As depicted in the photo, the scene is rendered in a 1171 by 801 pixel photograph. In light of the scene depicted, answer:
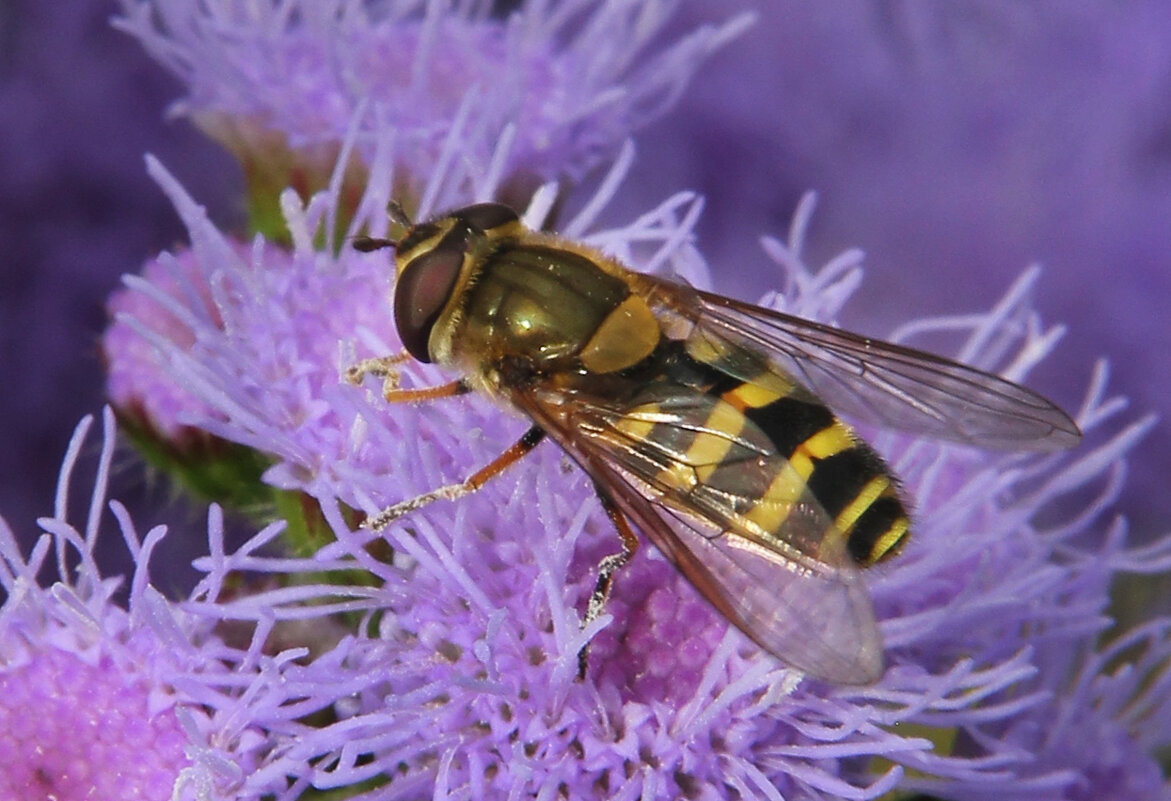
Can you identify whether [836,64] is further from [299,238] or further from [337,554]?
[337,554]

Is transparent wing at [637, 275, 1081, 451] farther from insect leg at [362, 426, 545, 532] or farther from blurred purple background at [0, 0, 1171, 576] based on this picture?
blurred purple background at [0, 0, 1171, 576]

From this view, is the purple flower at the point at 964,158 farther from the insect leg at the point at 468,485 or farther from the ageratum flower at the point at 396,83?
the insect leg at the point at 468,485

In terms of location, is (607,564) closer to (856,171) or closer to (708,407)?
(708,407)

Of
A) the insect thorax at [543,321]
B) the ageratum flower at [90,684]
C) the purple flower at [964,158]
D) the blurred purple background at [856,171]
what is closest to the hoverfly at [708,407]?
the insect thorax at [543,321]


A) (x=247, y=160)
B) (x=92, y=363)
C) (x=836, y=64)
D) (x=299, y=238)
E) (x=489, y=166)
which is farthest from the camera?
(x=836, y=64)

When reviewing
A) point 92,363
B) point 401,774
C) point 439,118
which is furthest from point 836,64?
point 401,774
